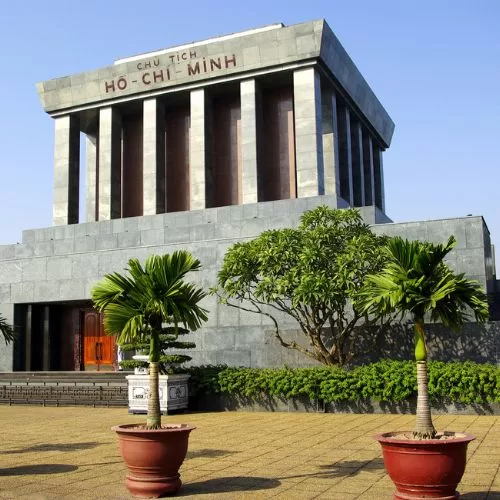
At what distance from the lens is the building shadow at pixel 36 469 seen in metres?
10.9

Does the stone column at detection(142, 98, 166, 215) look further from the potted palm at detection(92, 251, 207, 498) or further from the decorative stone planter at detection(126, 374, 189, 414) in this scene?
the potted palm at detection(92, 251, 207, 498)

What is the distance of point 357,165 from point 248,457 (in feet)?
103

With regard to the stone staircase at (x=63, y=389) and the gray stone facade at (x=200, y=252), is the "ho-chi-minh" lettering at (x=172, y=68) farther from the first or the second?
the stone staircase at (x=63, y=389)

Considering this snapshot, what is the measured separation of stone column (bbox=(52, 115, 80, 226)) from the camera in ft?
122

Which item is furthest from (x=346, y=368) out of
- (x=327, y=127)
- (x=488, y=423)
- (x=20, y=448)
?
(x=327, y=127)

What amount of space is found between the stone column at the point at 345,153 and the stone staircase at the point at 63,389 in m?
18.4

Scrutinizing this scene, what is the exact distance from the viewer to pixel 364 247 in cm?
1998

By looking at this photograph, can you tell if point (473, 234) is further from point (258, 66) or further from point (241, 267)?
point (258, 66)

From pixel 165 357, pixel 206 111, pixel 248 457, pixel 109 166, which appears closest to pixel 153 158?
pixel 109 166

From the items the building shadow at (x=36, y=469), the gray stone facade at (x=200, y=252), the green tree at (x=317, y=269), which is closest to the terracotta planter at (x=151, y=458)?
the building shadow at (x=36, y=469)

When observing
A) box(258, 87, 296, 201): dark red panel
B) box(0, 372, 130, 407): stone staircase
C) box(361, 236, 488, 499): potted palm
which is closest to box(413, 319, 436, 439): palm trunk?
box(361, 236, 488, 499): potted palm

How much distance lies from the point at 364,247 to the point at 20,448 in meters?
10.9

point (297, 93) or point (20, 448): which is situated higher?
point (297, 93)

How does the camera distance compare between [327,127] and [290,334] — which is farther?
[327,127]
